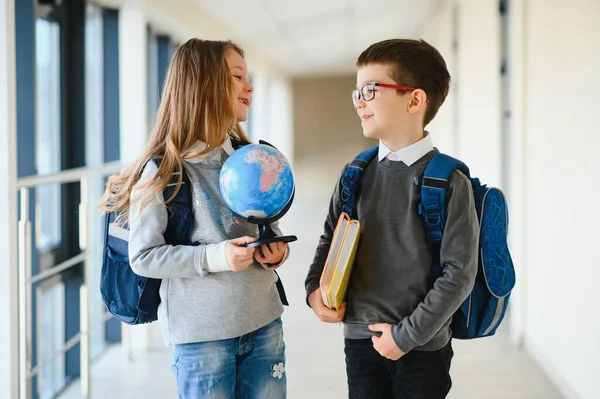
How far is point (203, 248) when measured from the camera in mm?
1325

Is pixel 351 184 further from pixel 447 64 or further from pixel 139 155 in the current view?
pixel 447 64

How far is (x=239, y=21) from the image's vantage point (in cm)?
653

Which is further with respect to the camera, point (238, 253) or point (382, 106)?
point (382, 106)

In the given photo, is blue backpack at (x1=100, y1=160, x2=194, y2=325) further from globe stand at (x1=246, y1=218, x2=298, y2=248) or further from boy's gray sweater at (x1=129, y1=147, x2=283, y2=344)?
globe stand at (x1=246, y1=218, x2=298, y2=248)

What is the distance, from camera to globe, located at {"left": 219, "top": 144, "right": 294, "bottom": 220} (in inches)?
50.8

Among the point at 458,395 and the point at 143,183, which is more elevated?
the point at 143,183

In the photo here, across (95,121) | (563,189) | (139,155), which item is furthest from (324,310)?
(95,121)

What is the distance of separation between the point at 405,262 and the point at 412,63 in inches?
16.0

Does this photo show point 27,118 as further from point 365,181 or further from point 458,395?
point 458,395

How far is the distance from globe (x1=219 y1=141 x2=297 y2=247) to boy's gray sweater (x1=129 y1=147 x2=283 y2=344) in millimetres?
68

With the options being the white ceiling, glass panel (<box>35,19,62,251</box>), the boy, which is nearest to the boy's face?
the boy

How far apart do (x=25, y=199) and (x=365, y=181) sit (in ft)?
4.18

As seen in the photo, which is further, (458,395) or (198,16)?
(198,16)

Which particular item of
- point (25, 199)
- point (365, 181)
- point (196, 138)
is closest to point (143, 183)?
point (196, 138)
